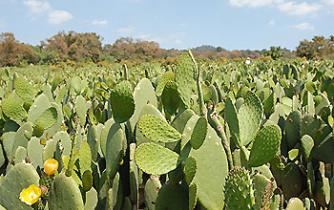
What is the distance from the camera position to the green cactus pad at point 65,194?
80cm

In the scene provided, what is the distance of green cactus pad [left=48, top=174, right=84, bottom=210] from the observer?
80cm

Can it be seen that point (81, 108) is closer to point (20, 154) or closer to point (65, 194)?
point (20, 154)

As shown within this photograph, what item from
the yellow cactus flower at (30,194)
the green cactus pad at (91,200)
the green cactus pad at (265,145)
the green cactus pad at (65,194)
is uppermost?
the green cactus pad at (265,145)

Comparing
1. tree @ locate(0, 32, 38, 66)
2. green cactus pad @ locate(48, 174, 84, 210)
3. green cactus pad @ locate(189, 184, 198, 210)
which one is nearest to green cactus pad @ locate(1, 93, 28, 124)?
green cactus pad @ locate(48, 174, 84, 210)

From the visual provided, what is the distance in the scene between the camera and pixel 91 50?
3841cm

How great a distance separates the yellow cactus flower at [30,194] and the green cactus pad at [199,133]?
300mm

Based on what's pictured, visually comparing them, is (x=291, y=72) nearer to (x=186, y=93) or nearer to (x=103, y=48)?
(x=186, y=93)

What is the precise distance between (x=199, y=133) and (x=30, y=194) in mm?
336

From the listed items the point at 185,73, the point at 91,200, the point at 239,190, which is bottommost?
the point at 91,200

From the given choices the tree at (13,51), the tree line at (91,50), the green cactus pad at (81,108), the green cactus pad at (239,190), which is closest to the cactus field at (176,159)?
the green cactus pad at (239,190)

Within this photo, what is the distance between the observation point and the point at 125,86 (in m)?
1.01

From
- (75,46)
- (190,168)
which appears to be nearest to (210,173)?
(190,168)

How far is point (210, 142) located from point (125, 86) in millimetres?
254

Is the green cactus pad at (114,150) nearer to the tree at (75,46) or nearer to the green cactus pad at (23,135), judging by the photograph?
the green cactus pad at (23,135)
